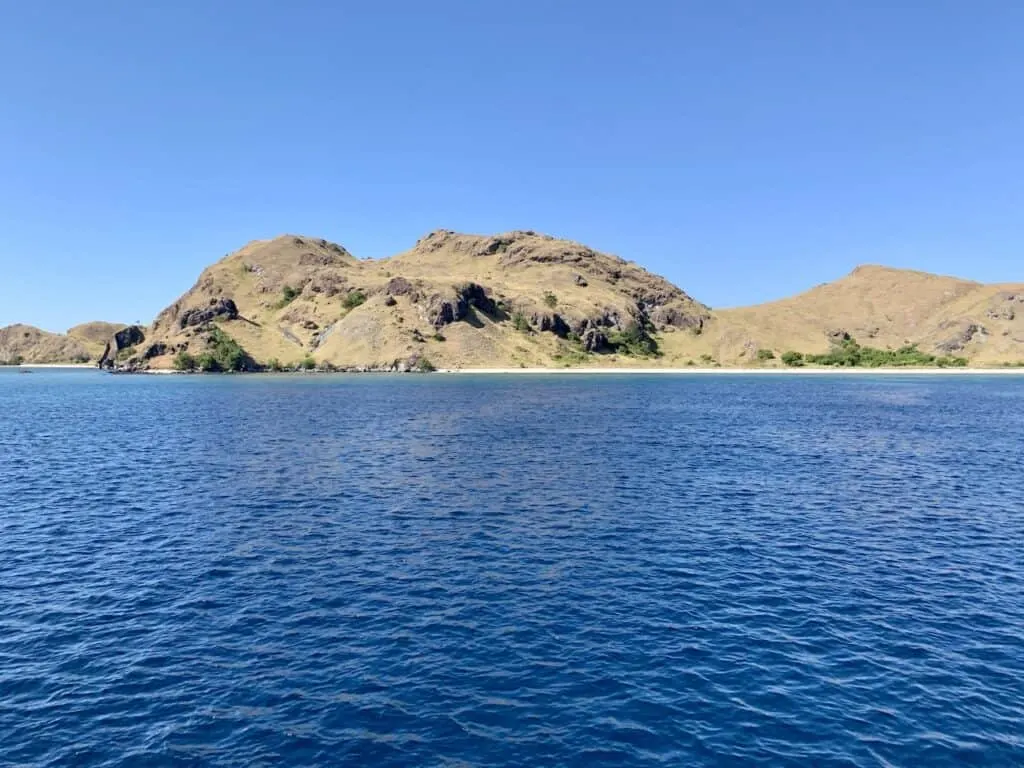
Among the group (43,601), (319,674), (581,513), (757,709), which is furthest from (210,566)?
(757,709)

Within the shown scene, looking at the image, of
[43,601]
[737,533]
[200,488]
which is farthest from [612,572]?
[200,488]

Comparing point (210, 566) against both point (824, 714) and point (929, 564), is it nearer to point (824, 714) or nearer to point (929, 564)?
point (824, 714)

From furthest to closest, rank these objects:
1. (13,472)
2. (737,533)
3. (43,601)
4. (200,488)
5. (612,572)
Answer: (13,472)
(200,488)
(737,533)
(612,572)
(43,601)

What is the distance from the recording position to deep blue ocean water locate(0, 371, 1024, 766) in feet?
67.6

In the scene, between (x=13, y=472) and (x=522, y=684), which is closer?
(x=522, y=684)

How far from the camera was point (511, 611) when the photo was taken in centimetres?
3000

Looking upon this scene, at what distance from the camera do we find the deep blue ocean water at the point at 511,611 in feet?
67.6

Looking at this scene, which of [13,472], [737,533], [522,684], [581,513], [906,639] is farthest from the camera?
[13,472]

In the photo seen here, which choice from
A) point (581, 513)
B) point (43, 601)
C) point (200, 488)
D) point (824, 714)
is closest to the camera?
point (824, 714)

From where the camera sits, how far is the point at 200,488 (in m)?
55.3

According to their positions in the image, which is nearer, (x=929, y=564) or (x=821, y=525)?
(x=929, y=564)

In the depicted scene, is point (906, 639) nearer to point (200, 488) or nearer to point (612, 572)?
point (612, 572)

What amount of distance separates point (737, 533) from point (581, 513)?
1093 cm

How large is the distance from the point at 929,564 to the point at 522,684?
84.5 feet
